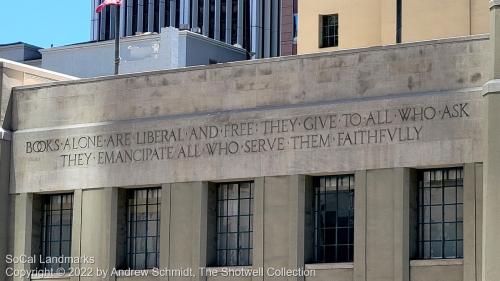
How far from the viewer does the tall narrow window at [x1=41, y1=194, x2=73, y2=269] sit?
4941 cm

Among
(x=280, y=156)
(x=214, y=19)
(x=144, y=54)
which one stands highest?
(x=214, y=19)

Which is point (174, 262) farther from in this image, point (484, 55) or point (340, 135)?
point (484, 55)

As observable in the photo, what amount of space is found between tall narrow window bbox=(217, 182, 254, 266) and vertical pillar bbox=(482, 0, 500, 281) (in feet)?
27.5

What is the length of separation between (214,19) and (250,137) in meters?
73.7

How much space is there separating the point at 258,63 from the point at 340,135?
3.79 m

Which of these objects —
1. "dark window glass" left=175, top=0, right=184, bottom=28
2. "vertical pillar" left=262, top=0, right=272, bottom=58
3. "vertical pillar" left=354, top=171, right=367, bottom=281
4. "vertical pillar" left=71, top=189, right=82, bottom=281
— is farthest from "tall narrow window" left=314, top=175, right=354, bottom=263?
"dark window glass" left=175, top=0, right=184, bottom=28

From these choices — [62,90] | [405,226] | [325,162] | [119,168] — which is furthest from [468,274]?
[62,90]

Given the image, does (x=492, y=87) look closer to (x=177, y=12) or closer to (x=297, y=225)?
(x=297, y=225)

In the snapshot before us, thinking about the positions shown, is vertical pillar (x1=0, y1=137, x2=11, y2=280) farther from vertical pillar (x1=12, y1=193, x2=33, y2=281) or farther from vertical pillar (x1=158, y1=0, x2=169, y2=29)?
vertical pillar (x1=158, y1=0, x2=169, y2=29)

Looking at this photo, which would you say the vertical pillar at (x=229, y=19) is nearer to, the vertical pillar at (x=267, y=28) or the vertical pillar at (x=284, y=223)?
the vertical pillar at (x=267, y=28)

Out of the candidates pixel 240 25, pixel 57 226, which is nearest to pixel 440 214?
pixel 57 226

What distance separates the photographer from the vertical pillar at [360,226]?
42.5 metres

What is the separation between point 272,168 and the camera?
4472cm

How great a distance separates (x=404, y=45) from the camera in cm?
4269
